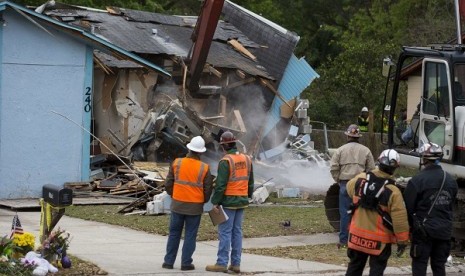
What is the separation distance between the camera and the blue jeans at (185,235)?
41.7 ft

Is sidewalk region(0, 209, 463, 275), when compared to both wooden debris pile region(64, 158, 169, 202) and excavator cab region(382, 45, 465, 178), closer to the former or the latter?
excavator cab region(382, 45, 465, 178)

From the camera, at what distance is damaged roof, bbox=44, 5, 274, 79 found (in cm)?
2817

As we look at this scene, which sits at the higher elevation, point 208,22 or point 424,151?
point 208,22

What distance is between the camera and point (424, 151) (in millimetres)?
11359

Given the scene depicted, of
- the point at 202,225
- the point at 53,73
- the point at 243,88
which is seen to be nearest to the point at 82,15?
the point at 243,88

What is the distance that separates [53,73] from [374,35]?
32206 mm

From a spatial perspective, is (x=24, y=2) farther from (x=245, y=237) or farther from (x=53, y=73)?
(x=245, y=237)

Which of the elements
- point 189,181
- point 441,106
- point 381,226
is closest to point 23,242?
point 189,181

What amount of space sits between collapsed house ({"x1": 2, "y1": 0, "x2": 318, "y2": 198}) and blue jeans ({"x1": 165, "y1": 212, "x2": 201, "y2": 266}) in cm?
952

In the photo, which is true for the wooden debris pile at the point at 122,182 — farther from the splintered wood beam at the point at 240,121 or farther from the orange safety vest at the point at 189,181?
the orange safety vest at the point at 189,181

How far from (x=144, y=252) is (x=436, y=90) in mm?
5522

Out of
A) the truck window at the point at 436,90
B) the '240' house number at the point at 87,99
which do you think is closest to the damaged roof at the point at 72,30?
the '240' house number at the point at 87,99

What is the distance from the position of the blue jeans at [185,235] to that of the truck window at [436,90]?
533 centimetres

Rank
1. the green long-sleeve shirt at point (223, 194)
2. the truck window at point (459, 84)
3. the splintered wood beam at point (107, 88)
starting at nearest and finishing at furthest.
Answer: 1. the green long-sleeve shirt at point (223, 194)
2. the truck window at point (459, 84)
3. the splintered wood beam at point (107, 88)
